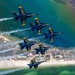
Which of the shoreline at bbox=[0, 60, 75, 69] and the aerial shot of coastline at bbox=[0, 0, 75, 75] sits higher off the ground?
the aerial shot of coastline at bbox=[0, 0, 75, 75]

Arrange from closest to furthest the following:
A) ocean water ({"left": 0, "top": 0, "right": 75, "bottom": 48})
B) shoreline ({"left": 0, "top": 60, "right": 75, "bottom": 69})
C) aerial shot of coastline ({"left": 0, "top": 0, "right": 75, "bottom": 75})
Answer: aerial shot of coastline ({"left": 0, "top": 0, "right": 75, "bottom": 75}) < ocean water ({"left": 0, "top": 0, "right": 75, "bottom": 48}) < shoreline ({"left": 0, "top": 60, "right": 75, "bottom": 69})

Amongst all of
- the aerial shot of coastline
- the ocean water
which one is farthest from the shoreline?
the ocean water

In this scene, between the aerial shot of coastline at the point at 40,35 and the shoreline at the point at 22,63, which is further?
the shoreline at the point at 22,63

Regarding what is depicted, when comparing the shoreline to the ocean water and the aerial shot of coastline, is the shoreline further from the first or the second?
the ocean water

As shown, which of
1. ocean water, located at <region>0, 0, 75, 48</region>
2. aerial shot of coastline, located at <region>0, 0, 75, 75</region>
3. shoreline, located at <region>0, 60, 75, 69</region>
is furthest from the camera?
shoreline, located at <region>0, 60, 75, 69</region>

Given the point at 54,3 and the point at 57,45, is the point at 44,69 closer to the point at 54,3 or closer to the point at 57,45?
the point at 57,45

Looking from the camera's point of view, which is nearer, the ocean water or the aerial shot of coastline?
the aerial shot of coastline

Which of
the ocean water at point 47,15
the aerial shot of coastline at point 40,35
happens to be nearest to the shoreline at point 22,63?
the aerial shot of coastline at point 40,35

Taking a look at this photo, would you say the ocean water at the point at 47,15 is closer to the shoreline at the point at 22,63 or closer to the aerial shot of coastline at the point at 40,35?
the aerial shot of coastline at the point at 40,35
